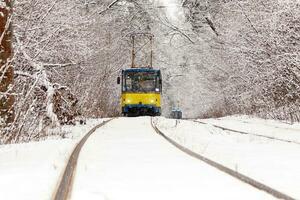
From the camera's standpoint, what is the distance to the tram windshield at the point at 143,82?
107 ft

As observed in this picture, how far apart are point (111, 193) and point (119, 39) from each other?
123ft

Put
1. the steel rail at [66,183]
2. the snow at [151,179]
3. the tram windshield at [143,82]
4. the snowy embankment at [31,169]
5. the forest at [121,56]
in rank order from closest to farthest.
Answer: the steel rail at [66,183]
the snow at [151,179]
the snowy embankment at [31,169]
the forest at [121,56]
the tram windshield at [143,82]

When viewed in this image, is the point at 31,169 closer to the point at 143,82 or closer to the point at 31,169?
the point at 31,169

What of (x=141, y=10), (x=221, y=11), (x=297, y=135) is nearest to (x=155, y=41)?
(x=141, y=10)

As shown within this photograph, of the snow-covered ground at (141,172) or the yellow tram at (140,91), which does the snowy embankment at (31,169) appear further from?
the yellow tram at (140,91)

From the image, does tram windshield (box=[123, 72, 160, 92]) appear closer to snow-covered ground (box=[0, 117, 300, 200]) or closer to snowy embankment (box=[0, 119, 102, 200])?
snowy embankment (box=[0, 119, 102, 200])

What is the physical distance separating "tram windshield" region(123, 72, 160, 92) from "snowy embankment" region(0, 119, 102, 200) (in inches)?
881

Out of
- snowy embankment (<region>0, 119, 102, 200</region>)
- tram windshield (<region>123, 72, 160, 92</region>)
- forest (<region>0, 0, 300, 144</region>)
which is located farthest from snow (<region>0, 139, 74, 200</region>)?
tram windshield (<region>123, 72, 160, 92</region>)

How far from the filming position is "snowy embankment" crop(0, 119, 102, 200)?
4785 mm

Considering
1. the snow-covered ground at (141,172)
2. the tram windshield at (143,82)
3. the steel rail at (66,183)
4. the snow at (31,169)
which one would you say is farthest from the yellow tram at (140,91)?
the steel rail at (66,183)

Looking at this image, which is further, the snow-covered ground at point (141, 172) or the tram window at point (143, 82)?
the tram window at point (143, 82)

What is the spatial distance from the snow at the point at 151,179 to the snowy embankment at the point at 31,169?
263 millimetres

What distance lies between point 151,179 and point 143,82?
88.8 feet

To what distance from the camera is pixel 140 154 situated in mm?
8102
